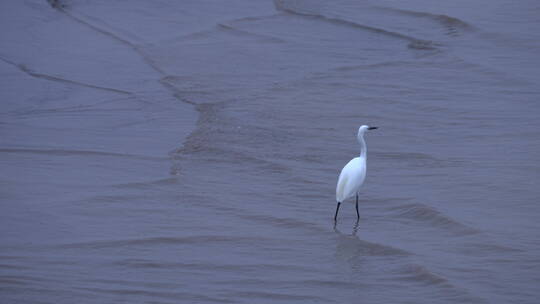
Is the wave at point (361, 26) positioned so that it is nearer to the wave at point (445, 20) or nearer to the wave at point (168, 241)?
the wave at point (445, 20)

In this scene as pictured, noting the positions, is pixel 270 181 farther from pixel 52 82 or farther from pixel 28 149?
pixel 52 82

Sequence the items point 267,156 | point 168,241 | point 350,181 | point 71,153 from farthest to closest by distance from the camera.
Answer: point 267,156 → point 71,153 → point 350,181 → point 168,241

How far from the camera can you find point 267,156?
10.0m

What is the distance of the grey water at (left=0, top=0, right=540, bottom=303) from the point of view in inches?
273

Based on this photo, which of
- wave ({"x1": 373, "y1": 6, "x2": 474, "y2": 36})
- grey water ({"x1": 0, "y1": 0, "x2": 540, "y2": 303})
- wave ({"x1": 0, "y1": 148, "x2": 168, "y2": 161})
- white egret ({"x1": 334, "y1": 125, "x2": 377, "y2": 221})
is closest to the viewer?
grey water ({"x1": 0, "y1": 0, "x2": 540, "y2": 303})

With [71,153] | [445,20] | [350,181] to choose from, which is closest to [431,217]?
[350,181]

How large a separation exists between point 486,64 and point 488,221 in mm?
6358

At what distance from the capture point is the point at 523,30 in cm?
Answer: 1598

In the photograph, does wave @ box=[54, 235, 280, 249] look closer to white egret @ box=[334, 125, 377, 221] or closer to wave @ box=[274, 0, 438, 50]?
white egret @ box=[334, 125, 377, 221]

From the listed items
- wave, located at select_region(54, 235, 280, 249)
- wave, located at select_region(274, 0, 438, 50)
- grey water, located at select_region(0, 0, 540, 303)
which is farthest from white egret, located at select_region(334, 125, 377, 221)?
wave, located at select_region(274, 0, 438, 50)

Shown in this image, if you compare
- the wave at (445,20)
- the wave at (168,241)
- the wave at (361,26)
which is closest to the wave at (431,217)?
the wave at (168,241)

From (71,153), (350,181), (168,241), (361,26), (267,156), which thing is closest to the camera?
(168,241)

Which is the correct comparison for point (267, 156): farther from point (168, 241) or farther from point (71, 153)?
point (168, 241)

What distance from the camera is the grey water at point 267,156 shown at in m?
6.93
